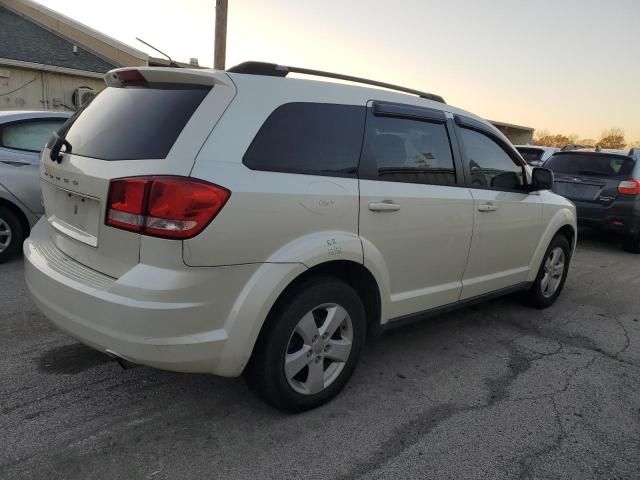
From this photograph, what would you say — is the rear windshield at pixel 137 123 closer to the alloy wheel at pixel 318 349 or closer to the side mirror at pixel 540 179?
the alloy wheel at pixel 318 349

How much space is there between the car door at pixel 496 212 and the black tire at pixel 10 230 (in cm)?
454

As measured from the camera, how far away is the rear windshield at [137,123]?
2.36 meters

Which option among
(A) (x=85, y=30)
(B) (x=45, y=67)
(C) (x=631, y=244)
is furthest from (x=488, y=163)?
(A) (x=85, y=30)

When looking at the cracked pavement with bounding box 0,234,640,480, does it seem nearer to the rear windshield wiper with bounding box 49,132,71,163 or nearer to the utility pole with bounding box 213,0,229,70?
the rear windshield wiper with bounding box 49,132,71,163

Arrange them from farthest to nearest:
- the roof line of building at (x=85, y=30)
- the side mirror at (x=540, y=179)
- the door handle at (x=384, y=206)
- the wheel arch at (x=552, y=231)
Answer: the roof line of building at (x=85, y=30) < the wheel arch at (x=552, y=231) < the side mirror at (x=540, y=179) < the door handle at (x=384, y=206)

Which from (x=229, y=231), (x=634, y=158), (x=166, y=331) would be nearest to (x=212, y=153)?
(x=229, y=231)

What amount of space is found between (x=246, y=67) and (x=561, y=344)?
10.7 feet

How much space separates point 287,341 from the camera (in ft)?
8.46

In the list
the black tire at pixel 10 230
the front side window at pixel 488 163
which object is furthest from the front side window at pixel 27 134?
the front side window at pixel 488 163

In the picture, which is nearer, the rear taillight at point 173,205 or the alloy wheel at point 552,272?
the rear taillight at point 173,205

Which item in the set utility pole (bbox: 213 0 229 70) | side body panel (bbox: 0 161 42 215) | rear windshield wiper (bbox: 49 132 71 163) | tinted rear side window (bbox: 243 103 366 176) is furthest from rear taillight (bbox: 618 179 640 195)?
side body panel (bbox: 0 161 42 215)

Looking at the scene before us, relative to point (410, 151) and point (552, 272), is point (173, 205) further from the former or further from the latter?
point (552, 272)

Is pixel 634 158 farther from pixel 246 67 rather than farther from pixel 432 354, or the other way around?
pixel 246 67

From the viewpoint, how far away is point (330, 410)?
9.52 feet
